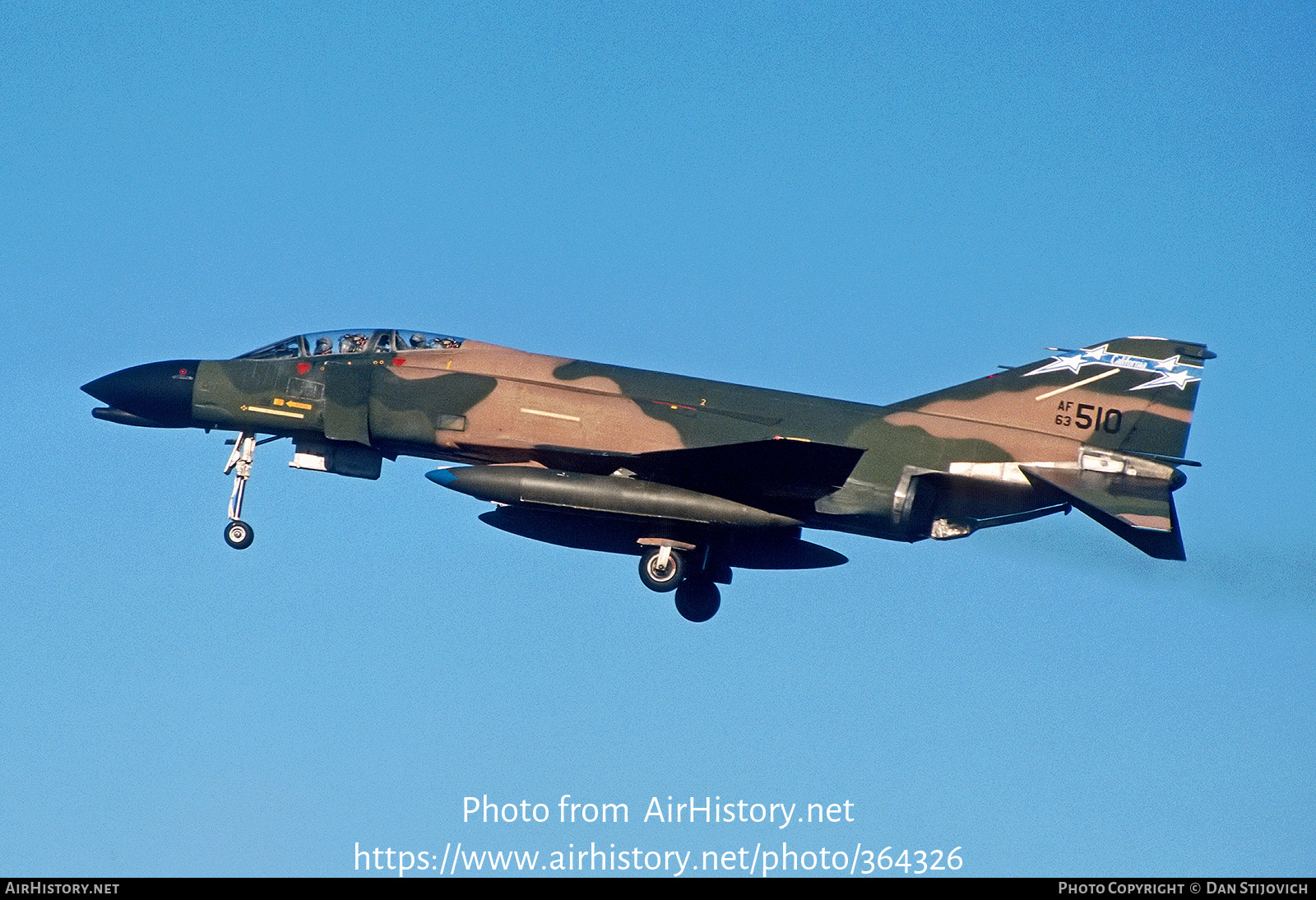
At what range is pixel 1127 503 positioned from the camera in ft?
→ 65.9

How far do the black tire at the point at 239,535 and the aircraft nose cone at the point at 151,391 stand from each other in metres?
1.60

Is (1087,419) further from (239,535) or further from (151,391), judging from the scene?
(151,391)

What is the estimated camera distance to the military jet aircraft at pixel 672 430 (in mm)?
20438

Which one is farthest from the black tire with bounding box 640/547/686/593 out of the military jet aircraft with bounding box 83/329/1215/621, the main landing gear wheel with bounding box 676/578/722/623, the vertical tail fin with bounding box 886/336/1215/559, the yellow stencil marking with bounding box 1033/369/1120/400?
the yellow stencil marking with bounding box 1033/369/1120/400

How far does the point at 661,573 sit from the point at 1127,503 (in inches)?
249

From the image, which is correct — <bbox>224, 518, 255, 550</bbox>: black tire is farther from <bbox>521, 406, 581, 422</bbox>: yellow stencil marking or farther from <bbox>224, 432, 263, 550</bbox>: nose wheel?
<bbox>521, 406, 581, 422</bbox>: yellow stencil marking

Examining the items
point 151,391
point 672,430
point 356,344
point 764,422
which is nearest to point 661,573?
point 672,430

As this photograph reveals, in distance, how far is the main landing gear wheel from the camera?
22922 mm

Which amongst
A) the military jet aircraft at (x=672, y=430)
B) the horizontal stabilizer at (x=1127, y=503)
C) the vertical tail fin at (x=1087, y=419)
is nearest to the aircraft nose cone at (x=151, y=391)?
the military jet aircraft at (x=672, y=430)

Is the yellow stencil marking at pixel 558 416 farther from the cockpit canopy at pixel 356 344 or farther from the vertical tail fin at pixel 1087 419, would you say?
the vertical tail fin at pixel 1087 419
